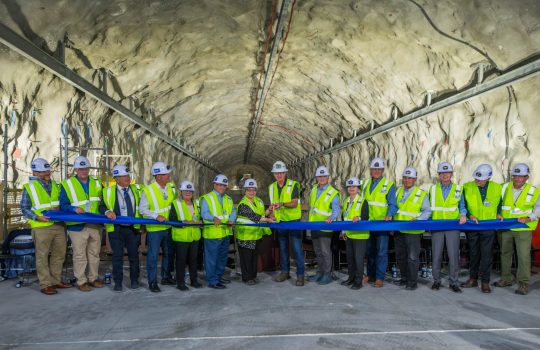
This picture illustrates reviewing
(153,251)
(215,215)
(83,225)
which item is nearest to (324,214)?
(215,215)

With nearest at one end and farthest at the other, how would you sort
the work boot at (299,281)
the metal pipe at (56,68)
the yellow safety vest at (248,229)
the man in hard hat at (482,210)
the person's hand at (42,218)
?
the metal pipe at (56,68)
the person's hand at (42,218)
the man in hard hat at (482,210)
the work boot at (299,281)
the yellow safety vest at (248,229)

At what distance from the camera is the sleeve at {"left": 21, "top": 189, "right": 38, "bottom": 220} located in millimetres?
5703

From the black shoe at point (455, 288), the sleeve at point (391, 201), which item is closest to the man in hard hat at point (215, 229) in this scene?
the sleeve at point (391, 201)

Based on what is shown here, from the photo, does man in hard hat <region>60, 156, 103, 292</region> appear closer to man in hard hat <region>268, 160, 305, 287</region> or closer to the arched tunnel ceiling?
the arched tunnel ceiling

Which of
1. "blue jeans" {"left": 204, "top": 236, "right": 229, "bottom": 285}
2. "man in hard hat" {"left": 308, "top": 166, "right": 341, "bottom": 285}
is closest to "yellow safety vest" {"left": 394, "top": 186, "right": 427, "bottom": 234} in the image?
"man in hard hat" {"left": 308, "top": 166, "right": 341, "bottom": 285}

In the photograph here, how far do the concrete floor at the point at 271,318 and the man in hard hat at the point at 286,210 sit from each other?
0.51m

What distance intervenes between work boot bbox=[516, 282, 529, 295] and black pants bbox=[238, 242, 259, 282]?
3.54m

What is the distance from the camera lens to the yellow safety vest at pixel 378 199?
6270mm

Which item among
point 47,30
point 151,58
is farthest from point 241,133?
point 47,30

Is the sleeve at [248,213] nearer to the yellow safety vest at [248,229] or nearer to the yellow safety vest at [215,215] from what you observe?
the yellow safety vest at [248,229]

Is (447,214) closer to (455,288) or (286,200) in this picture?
(455,288)

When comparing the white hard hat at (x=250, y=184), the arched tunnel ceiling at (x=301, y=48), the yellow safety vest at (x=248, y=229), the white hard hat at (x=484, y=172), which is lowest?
the yellow safety vest at (x=248, y=229)

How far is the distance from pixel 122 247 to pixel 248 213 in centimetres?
178

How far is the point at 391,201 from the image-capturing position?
20.6ft
